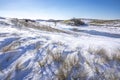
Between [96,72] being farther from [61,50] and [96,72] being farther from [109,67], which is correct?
[61,50]

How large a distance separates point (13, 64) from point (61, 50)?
1.55 meters

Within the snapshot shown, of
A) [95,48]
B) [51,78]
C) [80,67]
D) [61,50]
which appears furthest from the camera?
[95,48]

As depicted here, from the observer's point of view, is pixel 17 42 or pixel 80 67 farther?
pixel 17 42

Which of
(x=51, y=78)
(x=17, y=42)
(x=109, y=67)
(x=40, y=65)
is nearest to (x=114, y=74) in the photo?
(x=109, y=67)

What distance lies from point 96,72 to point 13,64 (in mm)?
2133

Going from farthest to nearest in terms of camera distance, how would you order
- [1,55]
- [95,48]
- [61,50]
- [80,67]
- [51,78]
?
[95,48]
[61,50]
[1,55]
[80,67]
[51,78]

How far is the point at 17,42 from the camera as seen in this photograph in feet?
18.1

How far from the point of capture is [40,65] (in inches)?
166

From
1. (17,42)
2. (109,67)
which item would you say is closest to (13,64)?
(17,42)

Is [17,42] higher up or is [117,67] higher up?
[17,42]

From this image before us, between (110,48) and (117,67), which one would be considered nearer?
(117,67)

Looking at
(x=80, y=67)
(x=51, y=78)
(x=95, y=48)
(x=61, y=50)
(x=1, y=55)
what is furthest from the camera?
(x=95, y=48)

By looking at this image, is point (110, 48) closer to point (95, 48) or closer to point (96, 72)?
point (95, 48)

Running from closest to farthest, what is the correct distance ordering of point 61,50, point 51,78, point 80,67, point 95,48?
point 51,78 → point 80,67 → point 61,50 → point 95,48
